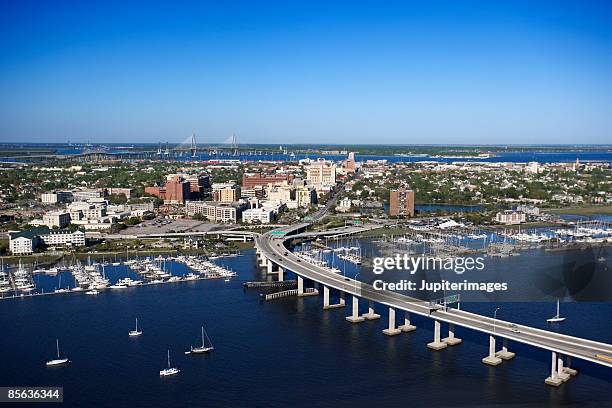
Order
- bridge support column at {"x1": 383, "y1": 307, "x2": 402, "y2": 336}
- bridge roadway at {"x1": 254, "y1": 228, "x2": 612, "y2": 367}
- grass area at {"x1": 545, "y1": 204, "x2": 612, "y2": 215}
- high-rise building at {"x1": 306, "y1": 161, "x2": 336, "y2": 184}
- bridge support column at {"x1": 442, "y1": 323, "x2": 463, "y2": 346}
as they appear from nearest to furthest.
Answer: bridge roadway at {"x1": 254, "y1": 228, "x2": 612, "y2": 367} → bridge support column at {"x1": 442, "y1": 323, "x2": 463, "y2": 346} → bridge support column at {"x1": 383, "y1": 307, "x2": 402, "y2": 336} → grass area at {"x1": 545, "y1": 204, "x2": 612, "y2": 215} → high-rise building at {"x1": 306, "y1": 161, "x2": 336, "y2": 184}

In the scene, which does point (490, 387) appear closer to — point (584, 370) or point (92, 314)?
point (584, 370)

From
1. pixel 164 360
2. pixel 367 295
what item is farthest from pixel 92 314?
pixel 367 295

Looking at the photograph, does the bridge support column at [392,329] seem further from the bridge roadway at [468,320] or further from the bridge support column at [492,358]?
the bridge support column at [492,358]

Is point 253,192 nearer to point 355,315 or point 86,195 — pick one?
point 86,195

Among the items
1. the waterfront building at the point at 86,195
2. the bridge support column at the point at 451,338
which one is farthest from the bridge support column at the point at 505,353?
the waterfront building at the point at 86,195

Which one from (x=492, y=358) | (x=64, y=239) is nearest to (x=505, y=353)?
(x=492, y=358)

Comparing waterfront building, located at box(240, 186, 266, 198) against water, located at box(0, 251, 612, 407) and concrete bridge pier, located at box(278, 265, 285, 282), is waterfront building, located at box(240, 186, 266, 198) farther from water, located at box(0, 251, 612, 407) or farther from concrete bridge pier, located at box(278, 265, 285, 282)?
water, located at box(0, 251, 612, 407)

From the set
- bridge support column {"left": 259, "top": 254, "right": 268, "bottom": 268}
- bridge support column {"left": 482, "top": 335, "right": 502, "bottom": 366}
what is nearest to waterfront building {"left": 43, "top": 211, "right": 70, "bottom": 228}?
bridge support column {"left": 259, "top": 254, "right": 268, "bottom": 268}
